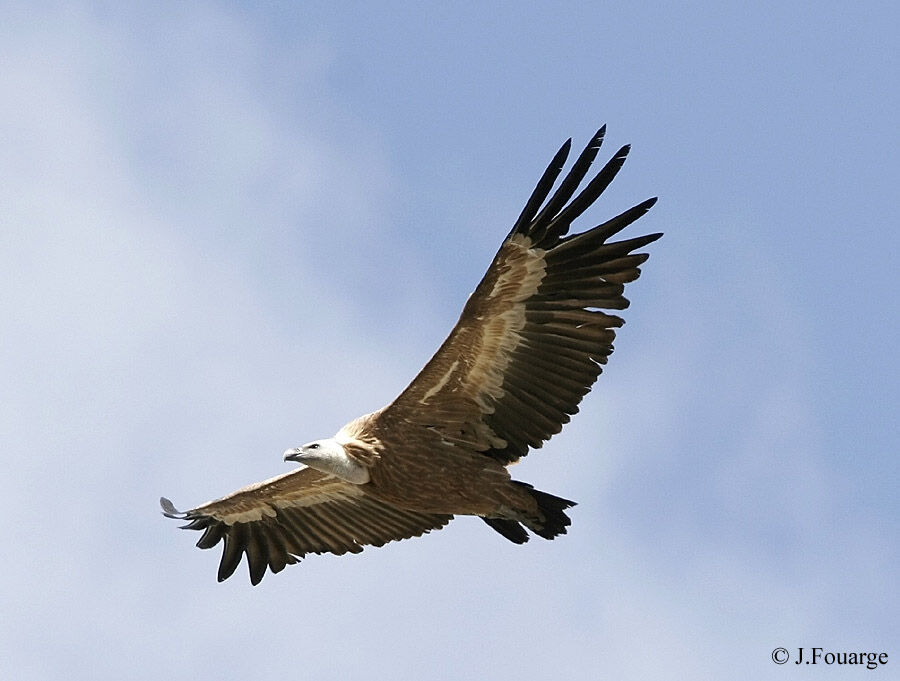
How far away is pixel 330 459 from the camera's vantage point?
14766mm

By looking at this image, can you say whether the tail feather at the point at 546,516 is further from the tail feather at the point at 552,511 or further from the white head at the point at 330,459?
the white head at the point at 330,459

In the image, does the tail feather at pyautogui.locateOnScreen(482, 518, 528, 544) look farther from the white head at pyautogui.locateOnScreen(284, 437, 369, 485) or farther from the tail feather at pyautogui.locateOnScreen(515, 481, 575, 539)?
the white head at pyautogui.locateOnScreen(284, 437, 369, 485)

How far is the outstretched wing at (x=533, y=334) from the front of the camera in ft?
47.1

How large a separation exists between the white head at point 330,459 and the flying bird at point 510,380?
12 mm

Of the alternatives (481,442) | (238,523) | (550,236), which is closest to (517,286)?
(550,236)

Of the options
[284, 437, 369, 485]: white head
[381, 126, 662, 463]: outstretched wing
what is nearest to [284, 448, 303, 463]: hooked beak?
[284, 437, 369, 485]: white head

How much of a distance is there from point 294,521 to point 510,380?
342cm

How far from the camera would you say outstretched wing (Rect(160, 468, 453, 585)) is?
16625 millimetres

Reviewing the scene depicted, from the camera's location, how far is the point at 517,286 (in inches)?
573

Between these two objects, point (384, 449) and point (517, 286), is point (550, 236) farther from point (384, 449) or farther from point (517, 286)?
point (384, 449)

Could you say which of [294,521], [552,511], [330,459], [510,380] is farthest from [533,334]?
[294,521]

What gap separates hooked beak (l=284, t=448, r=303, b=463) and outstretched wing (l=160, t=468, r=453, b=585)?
57.0 inches

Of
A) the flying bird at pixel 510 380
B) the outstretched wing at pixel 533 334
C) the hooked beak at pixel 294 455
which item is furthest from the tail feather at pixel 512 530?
the hooked beak at pixel 294 455

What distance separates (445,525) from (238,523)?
237 cm
